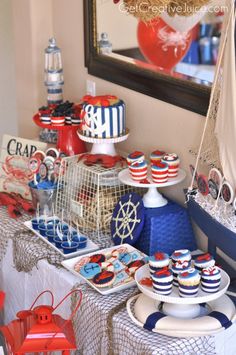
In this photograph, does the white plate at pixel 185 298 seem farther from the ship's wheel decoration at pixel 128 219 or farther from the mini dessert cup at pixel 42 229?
the mini dessert cup at pixel 42 229

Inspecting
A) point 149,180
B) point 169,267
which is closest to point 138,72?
point 149,180

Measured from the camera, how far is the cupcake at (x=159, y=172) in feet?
6.91

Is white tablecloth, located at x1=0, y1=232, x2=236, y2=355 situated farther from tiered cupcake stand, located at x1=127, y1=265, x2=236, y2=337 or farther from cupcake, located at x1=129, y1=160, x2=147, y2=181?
cupcake, located at x1=129, y1=160, x2=147, y2=181

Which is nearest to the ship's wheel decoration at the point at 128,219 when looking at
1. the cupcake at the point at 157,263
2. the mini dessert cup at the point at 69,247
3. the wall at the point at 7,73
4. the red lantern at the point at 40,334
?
the mini dessert cup at the point at 69,247

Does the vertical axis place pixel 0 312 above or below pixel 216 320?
below

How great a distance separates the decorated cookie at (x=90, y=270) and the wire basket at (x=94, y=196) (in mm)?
308

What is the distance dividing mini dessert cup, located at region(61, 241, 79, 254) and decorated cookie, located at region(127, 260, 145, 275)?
8.9 inches

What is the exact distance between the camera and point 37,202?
246 centimetres

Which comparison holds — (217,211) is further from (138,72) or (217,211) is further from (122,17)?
(122,17)

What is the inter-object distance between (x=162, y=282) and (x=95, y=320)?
0.94ft

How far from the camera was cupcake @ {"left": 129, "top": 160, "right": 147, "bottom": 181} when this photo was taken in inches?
83.8

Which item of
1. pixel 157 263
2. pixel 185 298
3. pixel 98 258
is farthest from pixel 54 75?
pixel 185 298

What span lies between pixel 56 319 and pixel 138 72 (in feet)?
3.18

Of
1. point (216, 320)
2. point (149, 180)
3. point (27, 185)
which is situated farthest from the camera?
point (27, 185)
